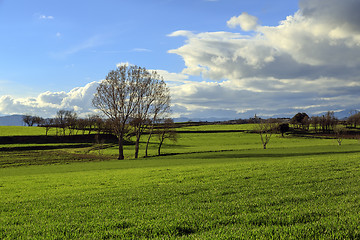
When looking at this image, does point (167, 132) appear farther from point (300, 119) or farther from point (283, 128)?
point (300, 119)

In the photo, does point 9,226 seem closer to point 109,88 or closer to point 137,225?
point 137,225

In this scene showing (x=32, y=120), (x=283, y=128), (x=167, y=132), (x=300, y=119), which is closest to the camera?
(x=167, y=132)

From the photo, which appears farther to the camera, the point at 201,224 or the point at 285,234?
the point at 201,224

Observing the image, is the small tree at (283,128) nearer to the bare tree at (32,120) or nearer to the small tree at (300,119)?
the small tree at (300,119)

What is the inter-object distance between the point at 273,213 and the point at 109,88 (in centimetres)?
5428

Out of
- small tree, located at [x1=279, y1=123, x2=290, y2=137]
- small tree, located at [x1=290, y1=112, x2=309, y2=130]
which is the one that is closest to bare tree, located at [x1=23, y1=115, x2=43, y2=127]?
small tree, located at [x1=279, y1=123, x2=290, y2=137]

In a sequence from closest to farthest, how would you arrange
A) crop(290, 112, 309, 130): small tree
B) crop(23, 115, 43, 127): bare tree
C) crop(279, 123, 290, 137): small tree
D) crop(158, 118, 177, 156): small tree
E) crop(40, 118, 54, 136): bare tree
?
crop(158, 118, 177, 156): small tree, crop(40, 118, 54, 136): bare tree, crop(279, 123, 290, 137): small tree, crop(290, 112, 309, 130): small tree, crop(23, 115, 43, 127): bare tree

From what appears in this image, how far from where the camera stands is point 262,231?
7.75 m

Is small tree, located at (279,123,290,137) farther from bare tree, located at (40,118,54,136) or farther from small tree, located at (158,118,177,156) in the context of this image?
bare tree, located at (40,118,54,136)

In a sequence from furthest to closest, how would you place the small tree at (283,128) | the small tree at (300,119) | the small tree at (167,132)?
the small tree at (300,119), the small tree at (283,128), the small tree at (167,132)

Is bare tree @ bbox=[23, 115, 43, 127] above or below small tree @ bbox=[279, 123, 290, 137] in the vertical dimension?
above

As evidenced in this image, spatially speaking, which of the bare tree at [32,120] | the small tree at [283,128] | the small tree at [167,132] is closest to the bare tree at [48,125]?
the bare tree at [32,120]

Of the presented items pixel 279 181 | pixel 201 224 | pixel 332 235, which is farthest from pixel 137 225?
pixel 279 181

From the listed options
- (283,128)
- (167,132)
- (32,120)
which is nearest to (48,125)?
(32,120)
